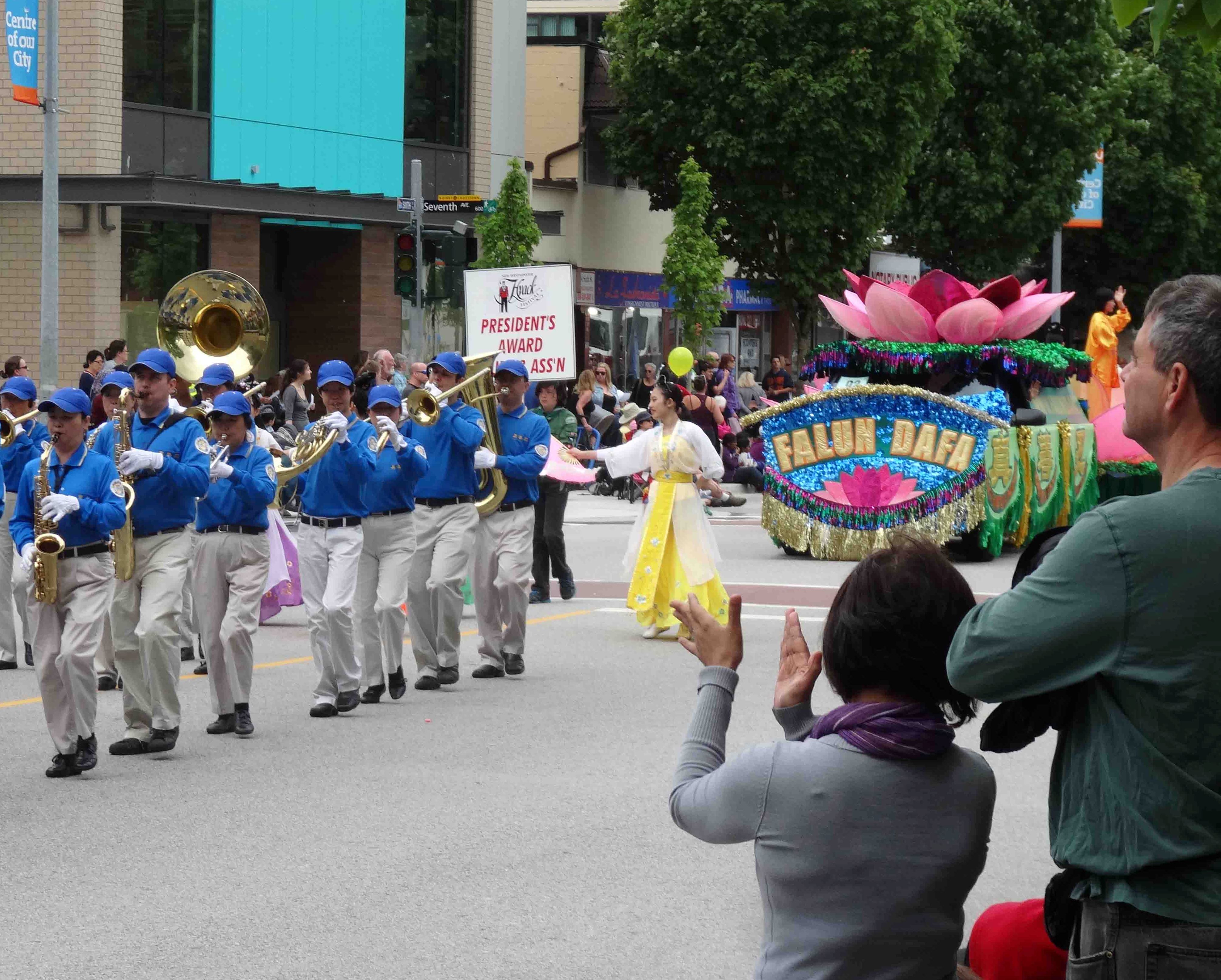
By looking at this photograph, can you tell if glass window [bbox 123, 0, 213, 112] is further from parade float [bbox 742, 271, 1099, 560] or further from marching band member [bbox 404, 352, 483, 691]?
marching band member [bbox 404, 352, 483, 691]

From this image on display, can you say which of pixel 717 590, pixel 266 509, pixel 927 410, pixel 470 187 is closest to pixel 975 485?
pixel 927 410

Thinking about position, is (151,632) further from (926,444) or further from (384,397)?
(926,444)

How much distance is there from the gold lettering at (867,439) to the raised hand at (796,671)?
45.5 ft

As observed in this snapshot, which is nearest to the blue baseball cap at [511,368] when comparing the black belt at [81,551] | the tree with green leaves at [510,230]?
the black belt at [81,551]

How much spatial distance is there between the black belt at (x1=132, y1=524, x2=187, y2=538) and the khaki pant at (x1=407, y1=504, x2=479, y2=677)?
216cm

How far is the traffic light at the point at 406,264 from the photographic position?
2059 cm

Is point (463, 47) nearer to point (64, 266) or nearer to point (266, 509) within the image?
point (64, 266)

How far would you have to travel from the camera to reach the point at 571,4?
1797 inches

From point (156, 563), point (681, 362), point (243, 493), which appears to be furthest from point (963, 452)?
point (156, 563)

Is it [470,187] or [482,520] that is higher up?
[470,187]

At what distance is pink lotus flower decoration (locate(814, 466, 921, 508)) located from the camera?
16.7 m

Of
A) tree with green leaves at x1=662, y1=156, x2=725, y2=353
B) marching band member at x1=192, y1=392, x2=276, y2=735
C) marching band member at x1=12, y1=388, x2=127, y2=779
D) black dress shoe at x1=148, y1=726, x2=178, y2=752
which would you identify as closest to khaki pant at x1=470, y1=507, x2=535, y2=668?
marching band member at x1=192, y1=392, x2=276, y2=735

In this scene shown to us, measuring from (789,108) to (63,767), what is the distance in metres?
30.1

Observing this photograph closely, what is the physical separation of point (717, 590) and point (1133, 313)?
43.1 meters
